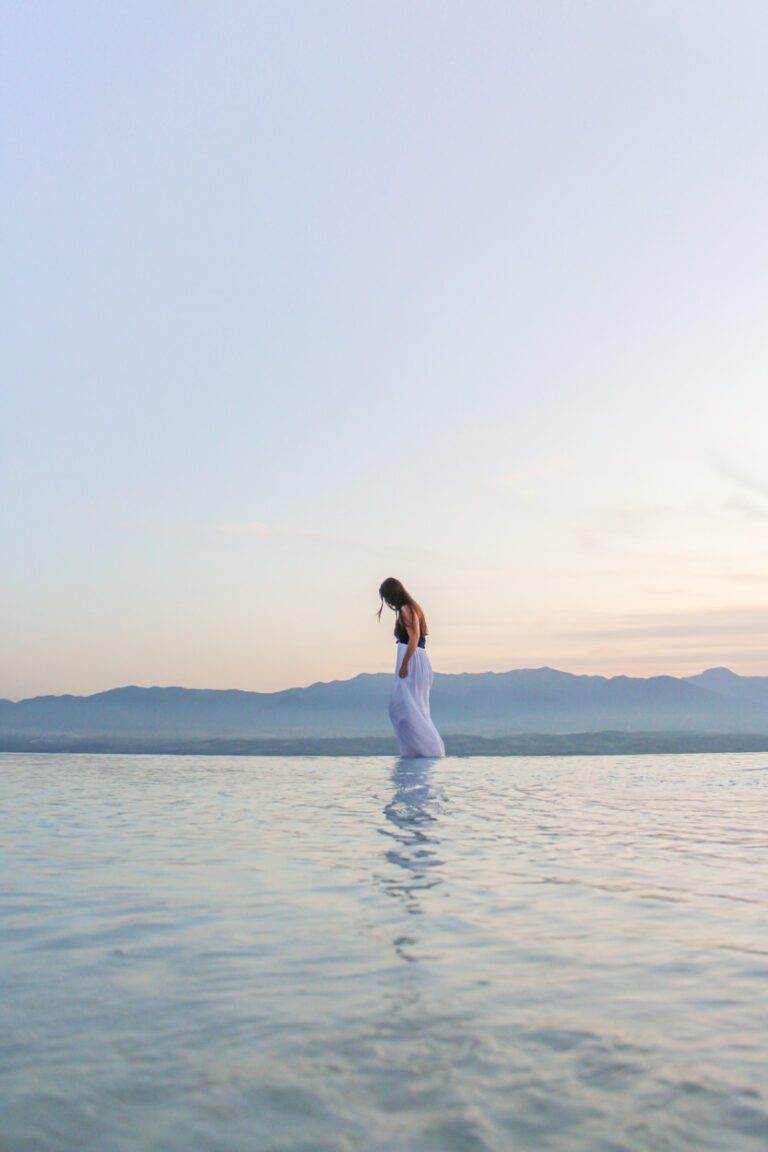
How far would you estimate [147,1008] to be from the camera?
10.2 feet

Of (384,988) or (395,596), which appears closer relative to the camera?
(384,988)

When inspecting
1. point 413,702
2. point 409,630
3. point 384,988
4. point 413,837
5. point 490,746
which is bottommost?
point 384,988

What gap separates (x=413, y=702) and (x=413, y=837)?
7.75 meters

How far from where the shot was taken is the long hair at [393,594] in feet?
44.0

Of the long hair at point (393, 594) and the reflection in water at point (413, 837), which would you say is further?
the long hair at point (393, 594)

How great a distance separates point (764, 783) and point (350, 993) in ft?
28.9

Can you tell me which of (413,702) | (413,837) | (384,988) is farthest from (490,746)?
(384,988)

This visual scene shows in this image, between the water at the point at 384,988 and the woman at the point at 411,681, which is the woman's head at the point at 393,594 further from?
the water at the point at 384,988

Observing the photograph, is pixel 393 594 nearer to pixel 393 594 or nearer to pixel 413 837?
pixel 393 594

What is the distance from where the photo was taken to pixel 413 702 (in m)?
14.4

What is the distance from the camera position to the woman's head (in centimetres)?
1340

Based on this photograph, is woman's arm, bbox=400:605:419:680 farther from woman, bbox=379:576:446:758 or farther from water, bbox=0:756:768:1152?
water, bbox=0:756:768:1152

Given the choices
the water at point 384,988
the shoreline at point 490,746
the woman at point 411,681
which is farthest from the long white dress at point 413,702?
the water at point 384,988

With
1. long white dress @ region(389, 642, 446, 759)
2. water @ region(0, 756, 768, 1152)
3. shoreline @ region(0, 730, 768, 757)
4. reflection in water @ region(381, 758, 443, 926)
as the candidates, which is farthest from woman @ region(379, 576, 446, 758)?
water @ region(0, 756, 768, 1152)
